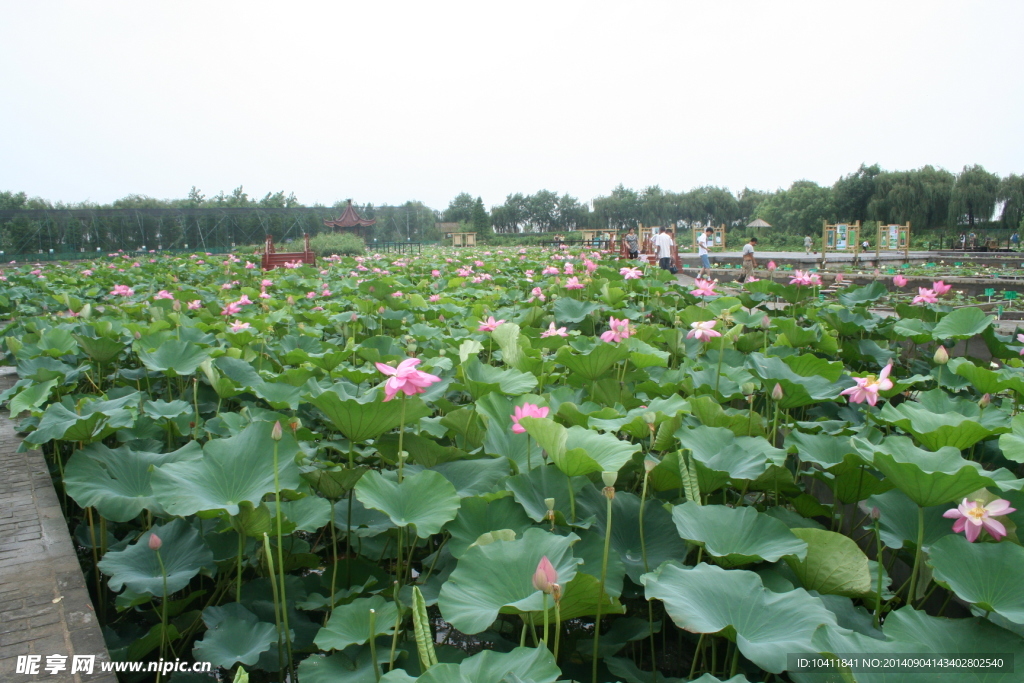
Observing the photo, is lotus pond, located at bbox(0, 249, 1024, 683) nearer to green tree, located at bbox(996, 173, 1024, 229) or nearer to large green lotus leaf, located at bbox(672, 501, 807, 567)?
large green lotus leaf, located at bbox(672, 501, 807, 567)

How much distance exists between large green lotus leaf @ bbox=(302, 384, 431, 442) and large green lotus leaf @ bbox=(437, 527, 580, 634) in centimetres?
37

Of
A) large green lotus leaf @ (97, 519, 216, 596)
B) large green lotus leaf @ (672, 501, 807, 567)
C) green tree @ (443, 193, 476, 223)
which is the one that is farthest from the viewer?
green tree @ (443, 193, 476, 223)

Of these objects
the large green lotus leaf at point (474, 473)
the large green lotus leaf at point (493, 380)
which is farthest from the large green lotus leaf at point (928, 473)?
the large green lotus leaf at point (493, 380)

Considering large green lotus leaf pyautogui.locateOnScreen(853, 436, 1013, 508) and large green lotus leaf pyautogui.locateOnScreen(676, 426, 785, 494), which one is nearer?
large green lotus leaf pyautogui.locateOnScreen(853, 436, 1013, 508)

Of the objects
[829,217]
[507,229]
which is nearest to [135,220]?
[829,217]

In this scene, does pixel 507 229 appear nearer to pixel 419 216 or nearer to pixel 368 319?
pixel 419 216

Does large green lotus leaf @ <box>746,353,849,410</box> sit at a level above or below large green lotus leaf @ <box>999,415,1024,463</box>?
above

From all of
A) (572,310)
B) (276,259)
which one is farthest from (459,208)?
(572,310)

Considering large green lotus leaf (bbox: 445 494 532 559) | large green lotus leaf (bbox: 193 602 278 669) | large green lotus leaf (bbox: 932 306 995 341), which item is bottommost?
large green lotus leaf (bbox: 193 602 278 669)

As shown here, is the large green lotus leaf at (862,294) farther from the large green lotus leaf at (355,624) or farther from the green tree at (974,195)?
the green tree at (974,195)

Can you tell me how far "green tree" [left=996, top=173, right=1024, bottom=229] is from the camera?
92.2 ft

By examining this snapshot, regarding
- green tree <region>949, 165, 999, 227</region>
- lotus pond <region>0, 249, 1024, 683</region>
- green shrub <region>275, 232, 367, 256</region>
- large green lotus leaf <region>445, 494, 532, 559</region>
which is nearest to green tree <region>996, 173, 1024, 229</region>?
green tree <region>949, 165, 999, 227</region>

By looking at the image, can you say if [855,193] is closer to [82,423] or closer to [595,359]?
[595,359]

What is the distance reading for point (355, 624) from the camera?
1.01 meters
